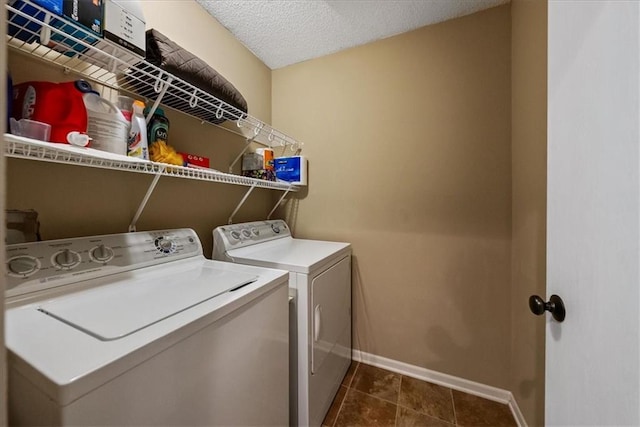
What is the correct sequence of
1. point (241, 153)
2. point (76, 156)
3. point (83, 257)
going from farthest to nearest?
point (241, 153) < point (83, 257) < point (76, 156)

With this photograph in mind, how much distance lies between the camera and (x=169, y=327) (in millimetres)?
614

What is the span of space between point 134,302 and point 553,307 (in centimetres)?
129

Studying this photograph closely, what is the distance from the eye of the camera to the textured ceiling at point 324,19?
158 centimetres

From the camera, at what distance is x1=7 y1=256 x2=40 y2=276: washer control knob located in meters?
0.76

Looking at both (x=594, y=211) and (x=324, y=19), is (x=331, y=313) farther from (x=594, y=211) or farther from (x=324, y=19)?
(x=324, y=19)

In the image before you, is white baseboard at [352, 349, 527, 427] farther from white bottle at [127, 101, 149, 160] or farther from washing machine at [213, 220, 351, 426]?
white bottle at [127, 101, 149, 160]

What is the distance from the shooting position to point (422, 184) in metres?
1.77

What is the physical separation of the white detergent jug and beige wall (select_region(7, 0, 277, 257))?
269mm

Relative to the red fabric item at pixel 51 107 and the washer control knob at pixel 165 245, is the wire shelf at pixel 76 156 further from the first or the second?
the washer control knob at pixel 165 245

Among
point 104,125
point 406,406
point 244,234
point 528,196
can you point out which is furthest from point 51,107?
point 406,406

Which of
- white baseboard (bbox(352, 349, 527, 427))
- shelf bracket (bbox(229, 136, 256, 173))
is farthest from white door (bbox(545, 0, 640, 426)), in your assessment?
shelf bracket (bbox(229, 136, 256, 173))

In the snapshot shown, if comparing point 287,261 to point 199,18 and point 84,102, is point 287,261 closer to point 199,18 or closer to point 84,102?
point 84,102

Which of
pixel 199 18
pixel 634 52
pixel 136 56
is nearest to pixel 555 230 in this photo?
pixel 634 52

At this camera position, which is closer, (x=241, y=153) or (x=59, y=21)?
(x=59, y=21)
